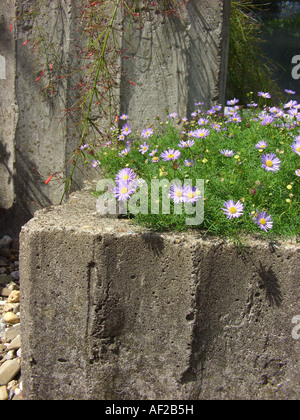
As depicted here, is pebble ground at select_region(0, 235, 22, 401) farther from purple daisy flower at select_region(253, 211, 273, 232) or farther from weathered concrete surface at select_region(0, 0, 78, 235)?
purple daisy flower at select_region(253, 211, 273, 232)

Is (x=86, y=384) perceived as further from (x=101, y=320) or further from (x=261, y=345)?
(x=261, y=345)

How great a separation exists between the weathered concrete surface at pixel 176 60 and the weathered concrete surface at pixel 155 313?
129 cm

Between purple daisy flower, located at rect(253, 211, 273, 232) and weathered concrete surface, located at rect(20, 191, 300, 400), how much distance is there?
8 centimetres

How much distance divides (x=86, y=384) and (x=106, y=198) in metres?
0.80

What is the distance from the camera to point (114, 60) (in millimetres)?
2674

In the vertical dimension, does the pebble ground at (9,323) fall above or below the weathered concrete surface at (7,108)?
below

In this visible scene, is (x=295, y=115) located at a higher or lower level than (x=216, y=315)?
higher

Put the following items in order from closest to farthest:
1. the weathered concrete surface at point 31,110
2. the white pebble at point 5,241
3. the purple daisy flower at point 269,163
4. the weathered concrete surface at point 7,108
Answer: the purple daisy flower at point 269,163
the weathered concrete surface at point 31,110
the weathered concrete surface at point 7,108
the white pebble at point 5,241

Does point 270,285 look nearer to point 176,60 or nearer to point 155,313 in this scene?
point 155,313

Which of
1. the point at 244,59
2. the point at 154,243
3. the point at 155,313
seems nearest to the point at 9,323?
the point at 155,313

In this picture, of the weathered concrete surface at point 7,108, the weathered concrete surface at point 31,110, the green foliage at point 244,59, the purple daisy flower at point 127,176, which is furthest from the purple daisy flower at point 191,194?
the green foliage at point 244,59

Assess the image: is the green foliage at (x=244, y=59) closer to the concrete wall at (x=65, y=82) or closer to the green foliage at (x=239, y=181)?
the concrete wall at (x=65, y=82)

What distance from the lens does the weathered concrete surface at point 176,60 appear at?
264cm
